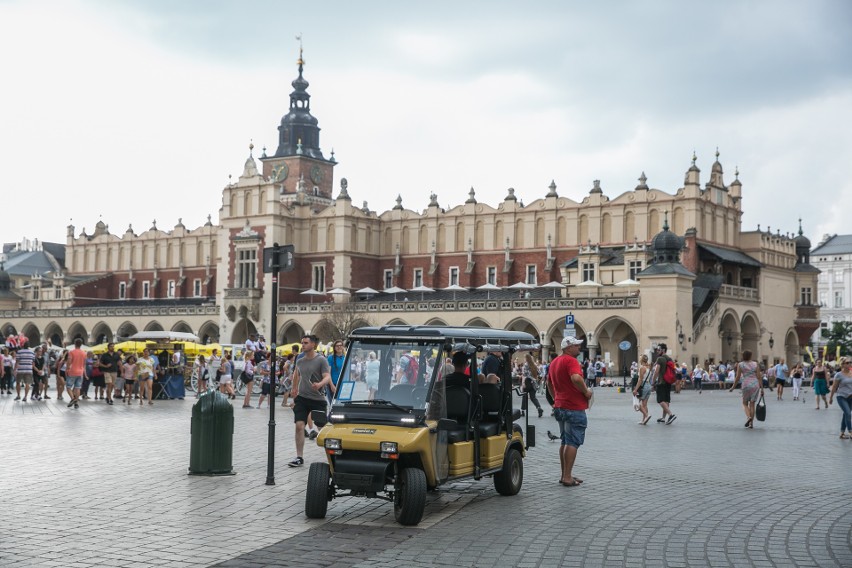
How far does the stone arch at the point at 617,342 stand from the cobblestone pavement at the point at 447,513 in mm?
37981

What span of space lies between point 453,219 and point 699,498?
61465 millimetres

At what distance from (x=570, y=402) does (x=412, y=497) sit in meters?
3.38

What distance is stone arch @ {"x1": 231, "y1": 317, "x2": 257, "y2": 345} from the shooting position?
234ft

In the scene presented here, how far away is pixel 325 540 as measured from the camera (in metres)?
8.70

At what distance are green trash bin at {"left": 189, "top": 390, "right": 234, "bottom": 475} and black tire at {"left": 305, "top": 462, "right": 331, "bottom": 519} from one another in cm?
286

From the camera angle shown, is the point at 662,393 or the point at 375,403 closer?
the point at 375,403

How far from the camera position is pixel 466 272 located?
7050cm

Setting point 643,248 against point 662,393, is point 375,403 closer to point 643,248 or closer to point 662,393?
point 662,393

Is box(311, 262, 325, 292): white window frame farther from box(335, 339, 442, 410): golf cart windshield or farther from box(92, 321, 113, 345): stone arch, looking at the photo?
box(335, 339, 442, 410): golf cart windshield

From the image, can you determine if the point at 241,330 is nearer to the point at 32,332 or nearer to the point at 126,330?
the point at 126,330

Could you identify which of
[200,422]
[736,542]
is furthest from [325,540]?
[200,422]

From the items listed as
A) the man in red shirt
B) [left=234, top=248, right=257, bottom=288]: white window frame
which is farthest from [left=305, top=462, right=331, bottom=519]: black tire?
[left=234, top=248, right=257, bottom=288]: white window frame

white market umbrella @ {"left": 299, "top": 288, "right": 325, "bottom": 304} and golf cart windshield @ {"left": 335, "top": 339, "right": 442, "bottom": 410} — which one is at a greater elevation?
white market umbrella @ {"left": 299, "top": 288, "right": 325, "bottom": 304}

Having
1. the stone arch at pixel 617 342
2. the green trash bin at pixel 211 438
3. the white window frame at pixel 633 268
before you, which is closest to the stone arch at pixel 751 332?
the white window frame at pixel 633 268
